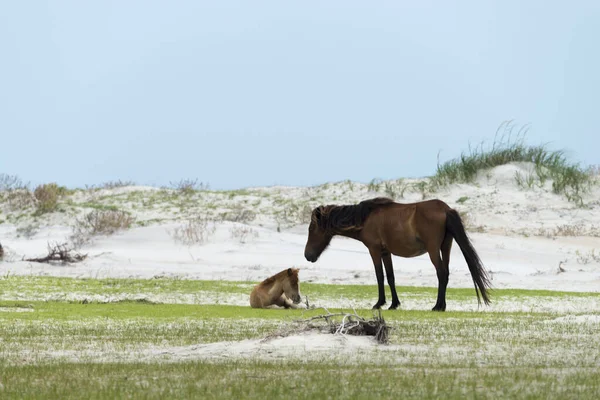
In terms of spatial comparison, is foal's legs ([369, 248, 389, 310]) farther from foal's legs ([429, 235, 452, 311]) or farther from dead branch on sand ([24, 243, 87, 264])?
dead branch on sand ([24, 243, 87, 264])

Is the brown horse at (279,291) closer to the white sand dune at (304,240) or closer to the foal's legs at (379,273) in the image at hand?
the foal's legs at (379,273)

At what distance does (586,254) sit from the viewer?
1238 inches

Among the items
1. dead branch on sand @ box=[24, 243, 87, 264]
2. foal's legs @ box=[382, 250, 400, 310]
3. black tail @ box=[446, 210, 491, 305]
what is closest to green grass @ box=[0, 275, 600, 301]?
Result: foal's legs @ box=[382, 250, 400, 310]

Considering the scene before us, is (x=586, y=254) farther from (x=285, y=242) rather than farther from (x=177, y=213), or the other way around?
(x=177, y=213)

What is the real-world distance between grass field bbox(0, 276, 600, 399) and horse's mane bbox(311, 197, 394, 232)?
2.38 metres

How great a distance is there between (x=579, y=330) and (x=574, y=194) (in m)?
27.2

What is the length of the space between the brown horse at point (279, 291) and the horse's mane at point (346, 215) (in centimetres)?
166

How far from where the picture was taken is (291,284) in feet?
60.0

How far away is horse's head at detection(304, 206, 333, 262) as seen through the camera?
2023cm

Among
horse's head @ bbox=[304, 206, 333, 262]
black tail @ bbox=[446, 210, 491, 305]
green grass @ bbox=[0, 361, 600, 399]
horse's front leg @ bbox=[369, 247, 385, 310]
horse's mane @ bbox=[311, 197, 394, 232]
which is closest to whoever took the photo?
green grass @ bbox=[0, 361, 600, 399]

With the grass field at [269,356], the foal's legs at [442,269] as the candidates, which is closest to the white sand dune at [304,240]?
the foal's legs at [442,269]

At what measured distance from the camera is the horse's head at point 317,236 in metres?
20.2

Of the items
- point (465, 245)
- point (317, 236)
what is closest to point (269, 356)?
point (465, 245)

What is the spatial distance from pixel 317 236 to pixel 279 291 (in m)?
2.45
